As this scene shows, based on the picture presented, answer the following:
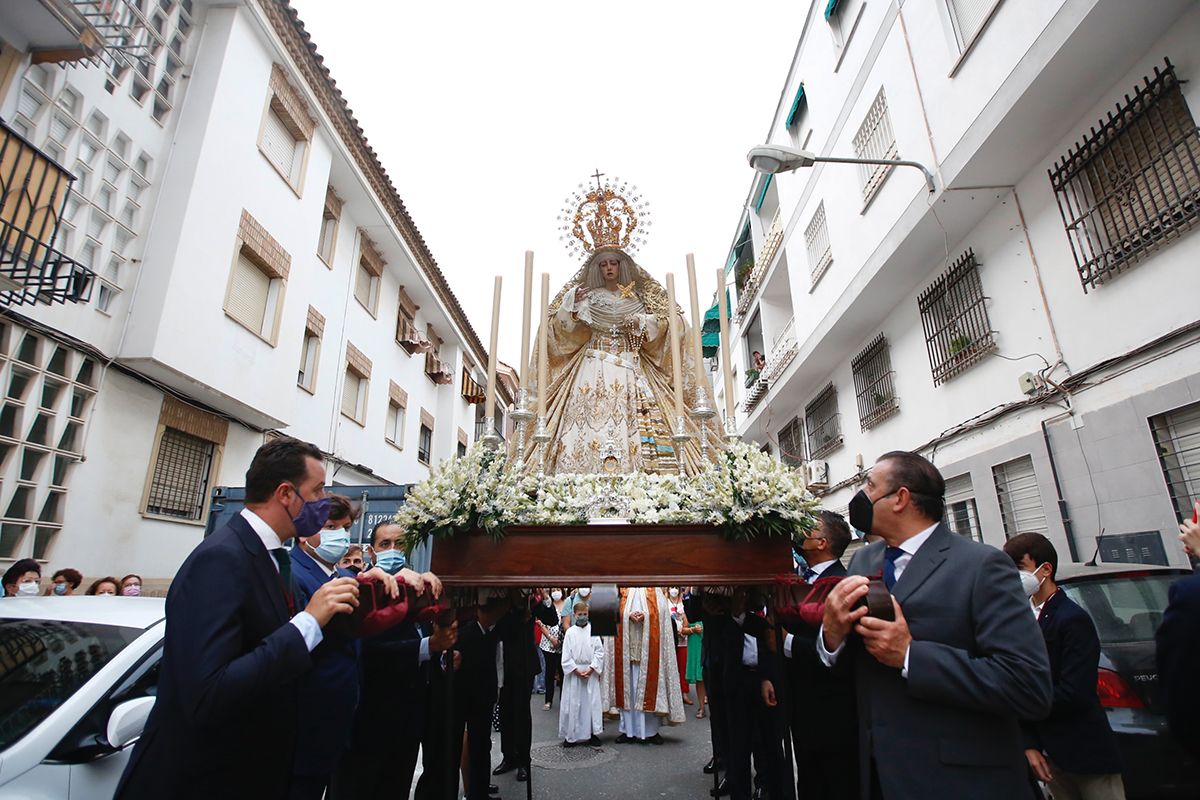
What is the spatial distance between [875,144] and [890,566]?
30.5ft

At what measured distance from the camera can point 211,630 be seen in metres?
1.73

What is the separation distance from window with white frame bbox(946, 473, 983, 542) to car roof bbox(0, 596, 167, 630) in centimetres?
825

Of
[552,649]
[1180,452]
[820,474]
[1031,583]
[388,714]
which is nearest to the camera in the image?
[1031,583]

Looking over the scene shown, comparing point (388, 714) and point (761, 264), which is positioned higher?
point (761, 264)

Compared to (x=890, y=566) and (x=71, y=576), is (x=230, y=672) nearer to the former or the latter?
(x=890, y=566)

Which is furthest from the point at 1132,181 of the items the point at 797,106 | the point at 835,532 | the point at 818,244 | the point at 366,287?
the point at 366,287

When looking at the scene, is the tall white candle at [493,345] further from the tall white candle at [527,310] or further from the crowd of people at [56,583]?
the crowd of people at [56,583]

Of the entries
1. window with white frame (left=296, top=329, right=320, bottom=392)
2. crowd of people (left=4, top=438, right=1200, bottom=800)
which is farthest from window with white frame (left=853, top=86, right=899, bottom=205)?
window with white frame (left=296, top=329, right=320, bottom=392)

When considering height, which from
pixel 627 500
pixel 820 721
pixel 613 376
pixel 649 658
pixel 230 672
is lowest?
pixel 649 658

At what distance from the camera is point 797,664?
11.3ft

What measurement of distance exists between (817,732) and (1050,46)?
597 centimetres

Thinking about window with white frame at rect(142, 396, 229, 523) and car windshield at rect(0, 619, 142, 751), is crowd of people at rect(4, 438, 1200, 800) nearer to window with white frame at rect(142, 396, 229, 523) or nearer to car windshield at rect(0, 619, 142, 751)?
car windshield at rect(0, 619, 142, 751)

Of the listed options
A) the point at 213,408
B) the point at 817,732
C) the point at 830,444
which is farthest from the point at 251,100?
the point at 830,444

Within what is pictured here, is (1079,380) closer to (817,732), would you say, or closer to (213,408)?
(817,732)
